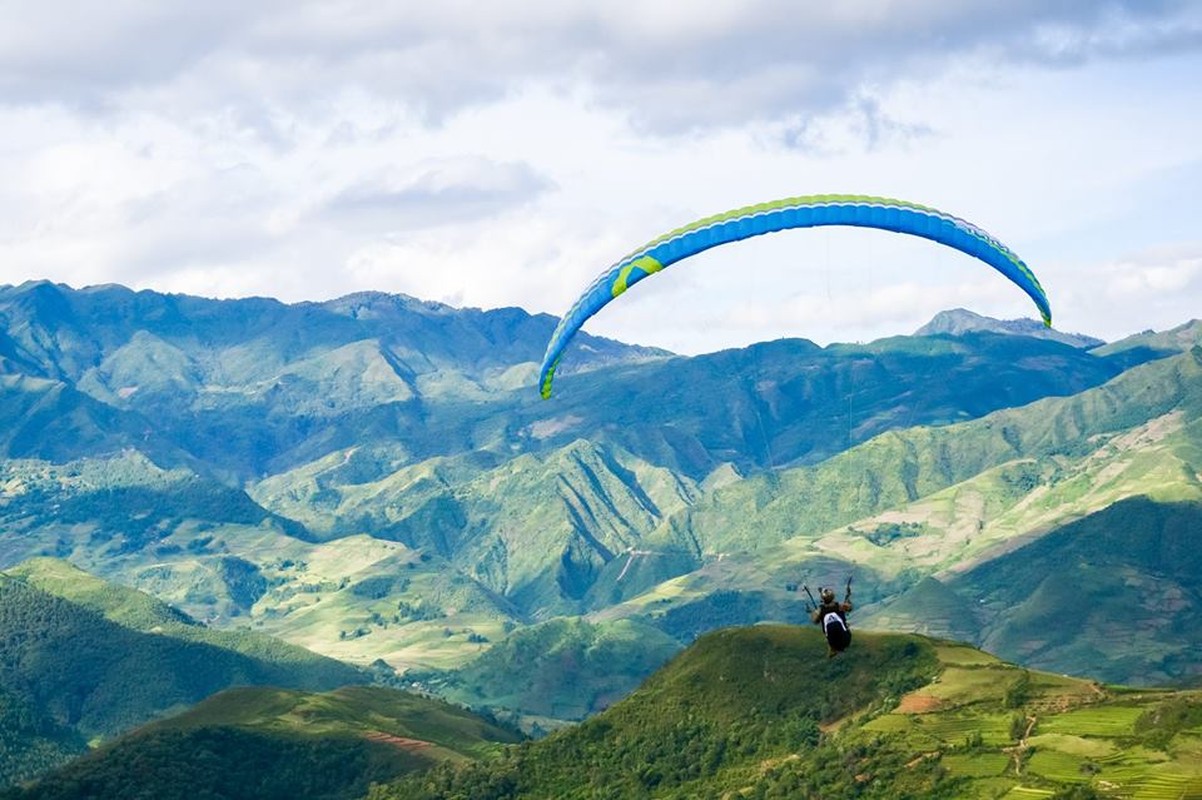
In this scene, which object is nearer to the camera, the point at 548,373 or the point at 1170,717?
the point at 548,373

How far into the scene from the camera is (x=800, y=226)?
116m

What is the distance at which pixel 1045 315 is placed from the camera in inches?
4710

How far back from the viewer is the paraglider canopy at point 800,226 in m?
116

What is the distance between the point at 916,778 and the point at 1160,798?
1228 inches

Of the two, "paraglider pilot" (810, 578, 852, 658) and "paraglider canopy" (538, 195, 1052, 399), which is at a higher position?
"paraglider canopy" (538, 195, 1052, 399)

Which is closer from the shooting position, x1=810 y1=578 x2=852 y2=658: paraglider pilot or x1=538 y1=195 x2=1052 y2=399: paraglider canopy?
x1=810 y1=578 x2=852 y2=658: paraglider pilot

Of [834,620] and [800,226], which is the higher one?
[800,226]

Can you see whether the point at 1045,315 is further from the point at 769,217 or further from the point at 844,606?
the point at 844,606

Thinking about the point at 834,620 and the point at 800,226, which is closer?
the point at 834,620

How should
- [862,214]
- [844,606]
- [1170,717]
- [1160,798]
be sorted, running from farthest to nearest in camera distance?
1. [1170,717]
2. [1160,798]
3. [862,214]
4. [844,606]

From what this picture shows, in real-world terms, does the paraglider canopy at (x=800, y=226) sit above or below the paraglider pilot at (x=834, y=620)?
above

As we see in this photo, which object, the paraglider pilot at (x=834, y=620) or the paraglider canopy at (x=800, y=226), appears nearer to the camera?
the paraglider pilot at (x=834, y=620)

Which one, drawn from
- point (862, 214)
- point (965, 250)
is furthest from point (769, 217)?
point (965, 250)

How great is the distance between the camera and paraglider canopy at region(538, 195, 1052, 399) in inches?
4569
